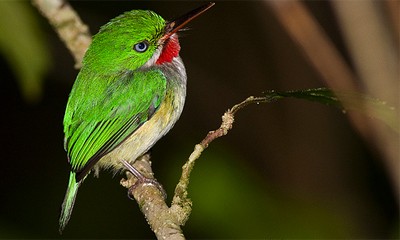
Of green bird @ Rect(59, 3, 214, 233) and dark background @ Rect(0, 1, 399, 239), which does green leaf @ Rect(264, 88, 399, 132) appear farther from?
dark background @ Rect(0, 1, 399, 239)

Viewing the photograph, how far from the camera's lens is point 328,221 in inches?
124

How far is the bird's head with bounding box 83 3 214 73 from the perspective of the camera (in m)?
2.64

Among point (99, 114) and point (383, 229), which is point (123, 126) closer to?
point (99, 114)

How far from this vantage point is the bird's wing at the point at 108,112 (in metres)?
2.62

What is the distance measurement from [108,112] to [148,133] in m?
0.28

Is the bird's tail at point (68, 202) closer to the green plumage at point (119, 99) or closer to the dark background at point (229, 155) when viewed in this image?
the green plumage at point (119, 99)

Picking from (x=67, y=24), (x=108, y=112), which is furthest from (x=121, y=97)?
(x=67, y=24)

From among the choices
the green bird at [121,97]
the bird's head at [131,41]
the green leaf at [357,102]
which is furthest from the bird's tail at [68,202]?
the green leaf at [357,102]

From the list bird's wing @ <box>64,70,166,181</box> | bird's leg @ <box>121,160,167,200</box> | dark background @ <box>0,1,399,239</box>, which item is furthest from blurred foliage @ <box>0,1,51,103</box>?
dark background @ <box>0,1,399,239</box>

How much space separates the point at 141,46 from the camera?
2713 millimetres

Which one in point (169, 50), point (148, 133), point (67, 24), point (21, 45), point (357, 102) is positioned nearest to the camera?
point (357, 102)

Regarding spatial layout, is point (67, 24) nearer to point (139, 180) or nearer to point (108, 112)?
point (108, 112)

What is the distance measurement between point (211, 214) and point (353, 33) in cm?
176

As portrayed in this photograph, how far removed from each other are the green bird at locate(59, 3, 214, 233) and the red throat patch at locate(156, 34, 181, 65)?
0.12 feet
